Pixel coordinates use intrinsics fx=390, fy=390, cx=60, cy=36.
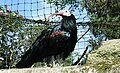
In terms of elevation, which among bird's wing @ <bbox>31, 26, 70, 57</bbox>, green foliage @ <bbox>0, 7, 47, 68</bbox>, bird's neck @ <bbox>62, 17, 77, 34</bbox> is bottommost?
green foliage @ <bbox>0, 7, 47, 68</bbox>

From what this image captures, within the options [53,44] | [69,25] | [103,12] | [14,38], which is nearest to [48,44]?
[53,44]

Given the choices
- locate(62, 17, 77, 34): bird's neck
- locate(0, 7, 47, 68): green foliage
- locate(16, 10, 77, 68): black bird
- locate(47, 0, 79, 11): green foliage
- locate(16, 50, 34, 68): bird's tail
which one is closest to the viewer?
locate(16, 50, 34, 68): bird's tail

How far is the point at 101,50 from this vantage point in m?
3.11

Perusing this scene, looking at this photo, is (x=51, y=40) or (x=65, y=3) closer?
(x=51, y=40)

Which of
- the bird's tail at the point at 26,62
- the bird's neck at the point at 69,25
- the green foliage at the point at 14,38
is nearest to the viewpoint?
the bird's tail at the point at 26,62

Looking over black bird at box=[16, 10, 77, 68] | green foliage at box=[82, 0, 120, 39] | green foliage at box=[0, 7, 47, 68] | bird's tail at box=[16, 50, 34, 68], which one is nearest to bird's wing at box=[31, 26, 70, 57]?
black bird at box=[16, 10, 77, 68]

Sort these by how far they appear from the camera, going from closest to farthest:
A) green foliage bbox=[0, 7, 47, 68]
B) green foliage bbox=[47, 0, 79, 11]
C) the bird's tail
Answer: the bird's tail
green foliage bbox=[0, 7, 47, 68]
green foliage bbox=[47, 0, 79, 11]

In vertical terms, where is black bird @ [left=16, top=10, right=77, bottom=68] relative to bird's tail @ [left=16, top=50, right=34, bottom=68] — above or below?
above

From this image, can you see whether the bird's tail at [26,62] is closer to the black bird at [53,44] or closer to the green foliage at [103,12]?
the black bird at [53,44]

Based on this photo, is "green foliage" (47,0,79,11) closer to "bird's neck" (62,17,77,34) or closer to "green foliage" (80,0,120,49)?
"green foliage" (80,0,120,49)

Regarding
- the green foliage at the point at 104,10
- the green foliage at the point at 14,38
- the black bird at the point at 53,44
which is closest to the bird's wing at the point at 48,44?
the black bird at the point at 53,44

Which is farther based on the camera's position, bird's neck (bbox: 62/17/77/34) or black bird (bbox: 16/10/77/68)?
bird's neck (bbox: 62/17/77/34)

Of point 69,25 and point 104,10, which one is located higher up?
point 69,25

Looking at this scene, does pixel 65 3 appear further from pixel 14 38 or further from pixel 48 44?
pixel 48 44
